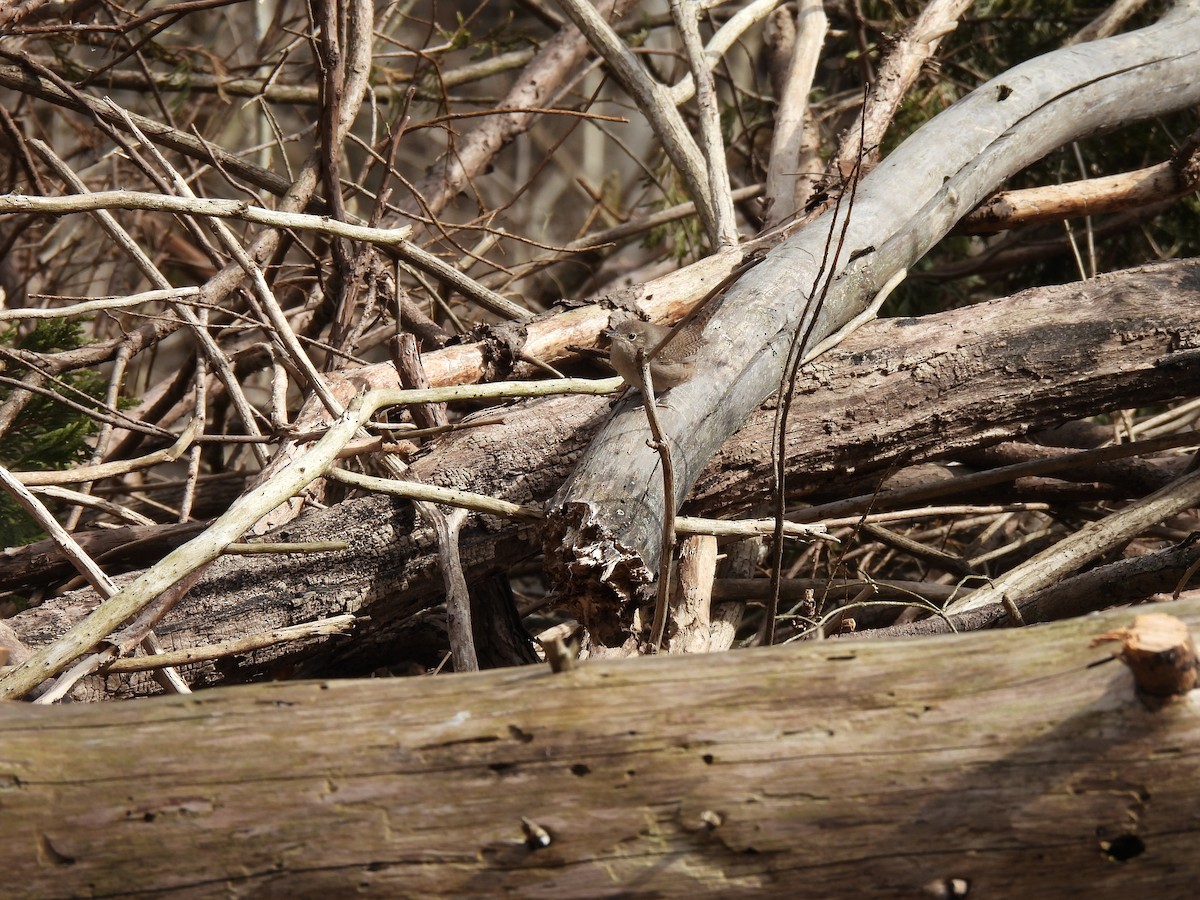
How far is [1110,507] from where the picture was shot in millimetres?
3668

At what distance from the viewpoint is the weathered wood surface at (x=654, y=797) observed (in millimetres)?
1478

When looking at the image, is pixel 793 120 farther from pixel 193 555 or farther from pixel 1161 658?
pixel 1161 658

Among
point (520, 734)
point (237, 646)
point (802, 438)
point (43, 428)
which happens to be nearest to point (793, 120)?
point (802, 438)

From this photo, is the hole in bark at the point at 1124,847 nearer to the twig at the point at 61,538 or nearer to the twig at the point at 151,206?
the twig at the point at 61,538

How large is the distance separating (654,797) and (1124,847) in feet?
2.16

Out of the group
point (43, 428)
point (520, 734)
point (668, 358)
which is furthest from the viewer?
point (43, 428)

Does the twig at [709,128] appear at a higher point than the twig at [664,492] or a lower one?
higher

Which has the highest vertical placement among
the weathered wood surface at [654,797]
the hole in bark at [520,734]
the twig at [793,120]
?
the twig at [793,120]

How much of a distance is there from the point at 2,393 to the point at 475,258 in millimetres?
1699

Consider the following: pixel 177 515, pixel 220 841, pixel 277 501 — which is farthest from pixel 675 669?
pixel 177 515

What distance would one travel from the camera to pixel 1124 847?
1488 mm

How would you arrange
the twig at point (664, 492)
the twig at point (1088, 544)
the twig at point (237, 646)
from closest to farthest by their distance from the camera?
the twig at point (664, 492), the twig at point (237, 646), the twig at point (1088, 544)

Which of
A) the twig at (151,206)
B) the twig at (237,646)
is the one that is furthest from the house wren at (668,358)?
the twig at (237,646)

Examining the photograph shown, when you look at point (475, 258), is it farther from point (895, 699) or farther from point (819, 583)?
point (895, 699)
